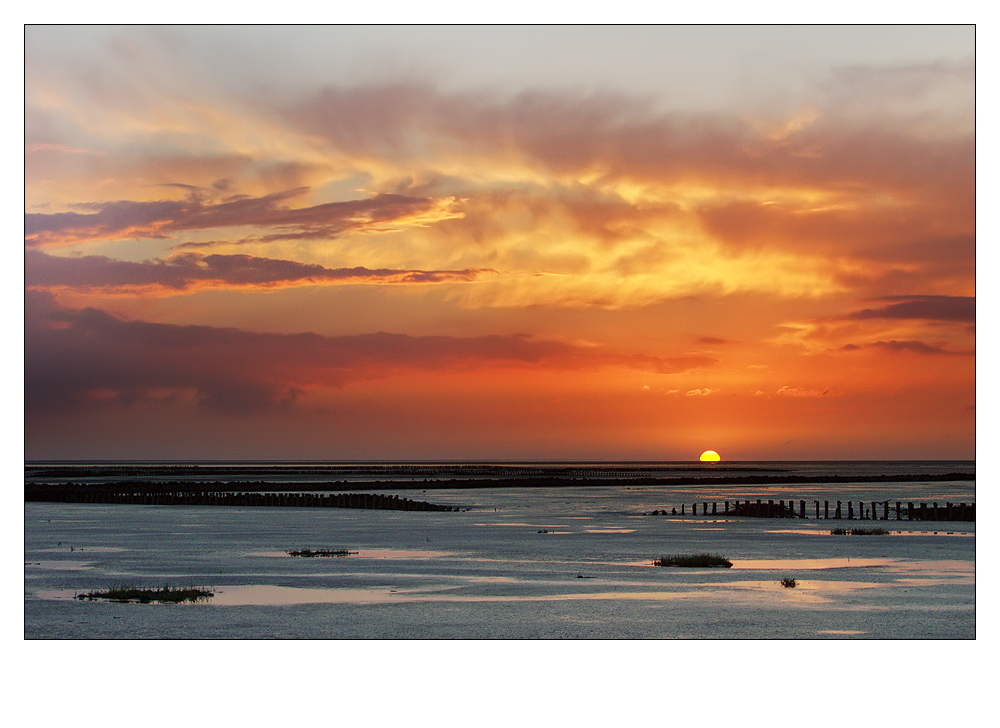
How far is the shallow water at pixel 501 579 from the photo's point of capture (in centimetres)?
2803

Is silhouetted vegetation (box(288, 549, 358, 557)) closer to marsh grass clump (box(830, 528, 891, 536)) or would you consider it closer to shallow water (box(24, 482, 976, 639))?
shallow water (box(24, 482, 976, 639))

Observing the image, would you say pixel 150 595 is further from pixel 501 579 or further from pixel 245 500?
pixel 245 500

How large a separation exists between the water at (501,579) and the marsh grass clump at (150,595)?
0.77m

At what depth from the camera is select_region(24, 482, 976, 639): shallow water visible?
92.0 ft

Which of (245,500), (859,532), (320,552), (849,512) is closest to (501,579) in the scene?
(320,552)

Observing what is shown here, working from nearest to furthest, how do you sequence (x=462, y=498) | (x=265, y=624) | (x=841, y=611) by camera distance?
(x=265, y=624) < (x=841, y=611) < (x=462, y=498)

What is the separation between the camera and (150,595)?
3180cm

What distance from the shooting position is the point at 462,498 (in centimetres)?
10306

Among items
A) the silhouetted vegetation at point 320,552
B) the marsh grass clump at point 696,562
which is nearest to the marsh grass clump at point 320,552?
the silhouetted vegetation at point 320,552

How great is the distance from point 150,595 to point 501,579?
11.5m
